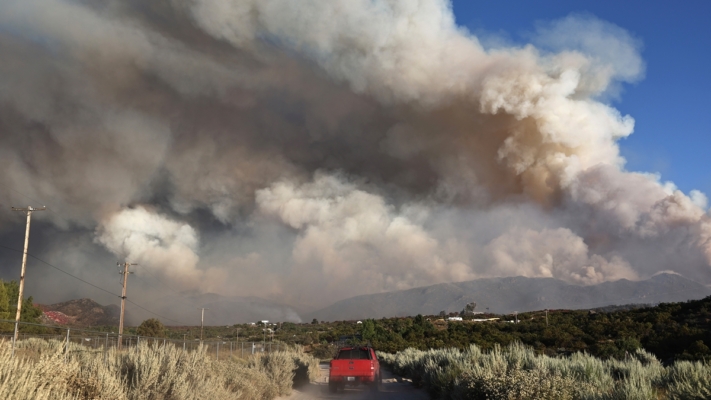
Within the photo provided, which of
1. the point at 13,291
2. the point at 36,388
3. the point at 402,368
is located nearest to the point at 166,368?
the point at 36,388

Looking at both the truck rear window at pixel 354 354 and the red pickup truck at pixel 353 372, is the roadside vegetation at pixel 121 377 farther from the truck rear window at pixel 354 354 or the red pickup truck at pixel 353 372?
the truck rear window at pixel 354 354

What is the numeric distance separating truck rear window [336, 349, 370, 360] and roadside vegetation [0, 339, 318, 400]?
10.7ft

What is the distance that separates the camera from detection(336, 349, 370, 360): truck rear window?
19781mm

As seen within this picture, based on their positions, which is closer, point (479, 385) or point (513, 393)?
point (513, 393)

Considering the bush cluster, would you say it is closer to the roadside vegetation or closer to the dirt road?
the dirt road

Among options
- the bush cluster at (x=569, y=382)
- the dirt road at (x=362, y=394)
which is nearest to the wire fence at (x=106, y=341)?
the dirt road at (x=362, y=394)

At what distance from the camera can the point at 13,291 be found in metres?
60.1

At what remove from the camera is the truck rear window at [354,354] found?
19.8 metres

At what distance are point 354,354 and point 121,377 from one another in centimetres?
1086

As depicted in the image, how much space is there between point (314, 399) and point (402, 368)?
12538mm

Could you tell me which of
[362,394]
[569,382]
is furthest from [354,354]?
[569,382]

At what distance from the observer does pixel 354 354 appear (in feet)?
65.8

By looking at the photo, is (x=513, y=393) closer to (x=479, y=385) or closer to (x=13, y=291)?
(x=479, y=385)

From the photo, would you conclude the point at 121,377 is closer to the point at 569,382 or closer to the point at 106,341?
the point at 106,341
